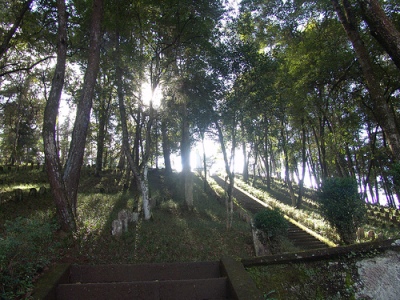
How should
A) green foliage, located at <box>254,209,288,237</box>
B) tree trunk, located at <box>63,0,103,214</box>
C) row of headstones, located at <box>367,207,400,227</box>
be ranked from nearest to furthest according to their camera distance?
tree trunk, located at <box>63,0,103,214</box>
green foliage, located at <box>254,209,288,237</box>
row of headstones, located at <box>367,207,400,227</box>

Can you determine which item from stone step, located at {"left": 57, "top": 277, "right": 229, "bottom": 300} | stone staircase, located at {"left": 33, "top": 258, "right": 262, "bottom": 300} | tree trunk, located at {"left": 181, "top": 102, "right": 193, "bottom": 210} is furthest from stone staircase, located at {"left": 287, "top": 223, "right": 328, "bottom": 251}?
stone step, located at {"left": 57, "top": 277, "right": 229, "bottom": 300}

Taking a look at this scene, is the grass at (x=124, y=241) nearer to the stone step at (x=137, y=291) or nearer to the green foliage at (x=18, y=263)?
the green foliage at (x=18, y=263)

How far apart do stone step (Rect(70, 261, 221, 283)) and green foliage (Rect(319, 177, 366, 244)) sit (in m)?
7.59

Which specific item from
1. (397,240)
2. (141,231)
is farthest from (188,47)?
(397,240)

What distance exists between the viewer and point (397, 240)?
489 centimetres

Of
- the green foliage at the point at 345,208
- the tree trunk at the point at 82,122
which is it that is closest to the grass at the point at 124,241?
the tree trunk at the point at 82,122

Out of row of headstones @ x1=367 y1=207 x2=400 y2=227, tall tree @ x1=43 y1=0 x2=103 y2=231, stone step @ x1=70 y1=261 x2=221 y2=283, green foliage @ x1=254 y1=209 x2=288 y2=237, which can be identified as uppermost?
tall tree @ x1=43 y1=0 x2=103 y2=231

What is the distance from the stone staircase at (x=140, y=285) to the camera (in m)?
4.18

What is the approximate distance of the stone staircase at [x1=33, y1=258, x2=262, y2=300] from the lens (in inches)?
164

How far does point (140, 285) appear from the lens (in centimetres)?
429

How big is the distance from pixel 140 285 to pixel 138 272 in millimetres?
885

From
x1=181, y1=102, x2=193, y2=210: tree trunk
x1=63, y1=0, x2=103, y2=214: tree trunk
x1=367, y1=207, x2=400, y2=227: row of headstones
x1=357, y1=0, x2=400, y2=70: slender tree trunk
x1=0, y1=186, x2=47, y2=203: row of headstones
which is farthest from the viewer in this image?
x1=367, y1=207, x2=400, y2=227: row of headstones

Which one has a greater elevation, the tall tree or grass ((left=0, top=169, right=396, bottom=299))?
the tall tree

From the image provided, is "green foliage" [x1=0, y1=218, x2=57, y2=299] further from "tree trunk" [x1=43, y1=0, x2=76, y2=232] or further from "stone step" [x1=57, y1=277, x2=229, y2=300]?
"tree trunk" [x1=43, y1=0, x2=76, y2=232]
